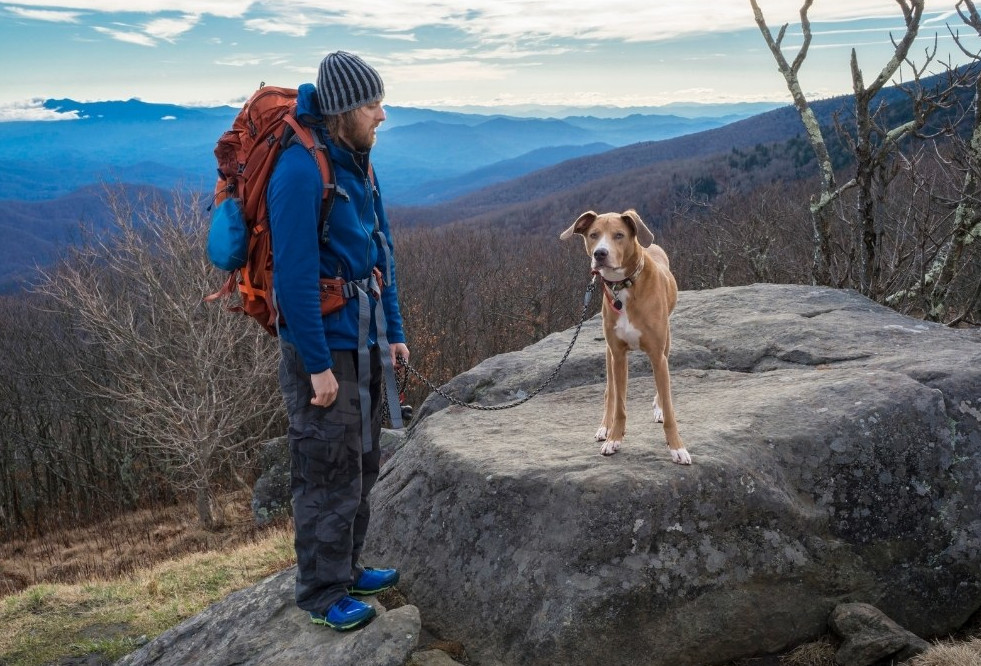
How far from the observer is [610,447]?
17.0 ft

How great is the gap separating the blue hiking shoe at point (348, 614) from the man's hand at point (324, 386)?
1.47m

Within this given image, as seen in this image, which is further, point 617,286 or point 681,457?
point 617,286

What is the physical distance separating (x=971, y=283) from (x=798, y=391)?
23.8 meters

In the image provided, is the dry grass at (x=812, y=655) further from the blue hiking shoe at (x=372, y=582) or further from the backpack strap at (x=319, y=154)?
the backpack strap at (x=319, y=154)

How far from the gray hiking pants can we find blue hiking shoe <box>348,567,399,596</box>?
0.72 feet

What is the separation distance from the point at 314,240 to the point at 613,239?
1.97 metres

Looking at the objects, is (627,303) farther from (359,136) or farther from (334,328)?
(359,136)

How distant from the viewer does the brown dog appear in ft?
15.9

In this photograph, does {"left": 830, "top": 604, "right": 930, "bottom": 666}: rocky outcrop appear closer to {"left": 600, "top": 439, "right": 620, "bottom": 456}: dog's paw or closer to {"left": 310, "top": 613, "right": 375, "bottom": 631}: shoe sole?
{"left": 600, "top": 439, "right": 620, "bottom": 456}: dog's paw

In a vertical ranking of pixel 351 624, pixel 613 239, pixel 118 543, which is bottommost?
pixel 118 543

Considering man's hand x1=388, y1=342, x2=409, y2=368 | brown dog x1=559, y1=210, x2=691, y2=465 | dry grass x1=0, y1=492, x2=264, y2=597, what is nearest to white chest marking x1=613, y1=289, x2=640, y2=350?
brown dog x1=559, y1=210, x2=691, y2=465

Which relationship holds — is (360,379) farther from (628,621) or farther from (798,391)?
(798,391)

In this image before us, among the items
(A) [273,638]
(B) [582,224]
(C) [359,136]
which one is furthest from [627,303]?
(A) [273,638]

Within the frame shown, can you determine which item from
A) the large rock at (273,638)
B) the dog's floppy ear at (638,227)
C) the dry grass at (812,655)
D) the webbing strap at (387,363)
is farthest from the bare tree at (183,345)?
the dry grass at (812,655)
